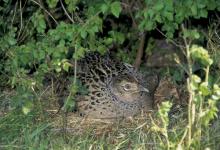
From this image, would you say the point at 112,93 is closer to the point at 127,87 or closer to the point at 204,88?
the point at 127,87

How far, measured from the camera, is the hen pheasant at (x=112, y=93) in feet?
19.9

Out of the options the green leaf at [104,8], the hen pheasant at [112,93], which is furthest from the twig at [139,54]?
the green leaf at [104,8]

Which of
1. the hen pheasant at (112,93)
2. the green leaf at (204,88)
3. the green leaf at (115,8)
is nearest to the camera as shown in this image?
the green leaf at (204,88)

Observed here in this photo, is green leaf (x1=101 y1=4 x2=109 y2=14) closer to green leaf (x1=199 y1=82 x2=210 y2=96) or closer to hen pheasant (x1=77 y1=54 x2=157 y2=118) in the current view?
hen pheasant (x1=77 y1=54 x2=157 y2=118)

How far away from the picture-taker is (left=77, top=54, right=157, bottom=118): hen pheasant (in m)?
6.07

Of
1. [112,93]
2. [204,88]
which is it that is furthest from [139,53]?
[204,88]

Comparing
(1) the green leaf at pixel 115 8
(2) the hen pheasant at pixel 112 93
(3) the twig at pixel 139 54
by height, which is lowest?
(2) the hen pheasant at pixel 112 93

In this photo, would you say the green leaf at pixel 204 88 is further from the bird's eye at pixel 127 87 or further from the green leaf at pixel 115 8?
the bird's eye at pixel 127 87

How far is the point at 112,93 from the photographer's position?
20.3 feet

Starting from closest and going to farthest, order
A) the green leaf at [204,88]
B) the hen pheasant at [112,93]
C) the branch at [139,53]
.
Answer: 1. the green leaf at [204,88]
2. the hen pheasant at [112,93]
3. the branch at [139,53]

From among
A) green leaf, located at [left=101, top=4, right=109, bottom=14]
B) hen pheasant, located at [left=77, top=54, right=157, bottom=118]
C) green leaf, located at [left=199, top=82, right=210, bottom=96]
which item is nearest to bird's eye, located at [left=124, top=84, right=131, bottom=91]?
hen pheasant, located at [left=77, top=54, right=157, bottom=118]

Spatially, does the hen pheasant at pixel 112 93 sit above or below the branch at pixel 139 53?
below

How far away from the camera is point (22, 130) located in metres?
5.61

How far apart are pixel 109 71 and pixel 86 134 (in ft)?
3.12
